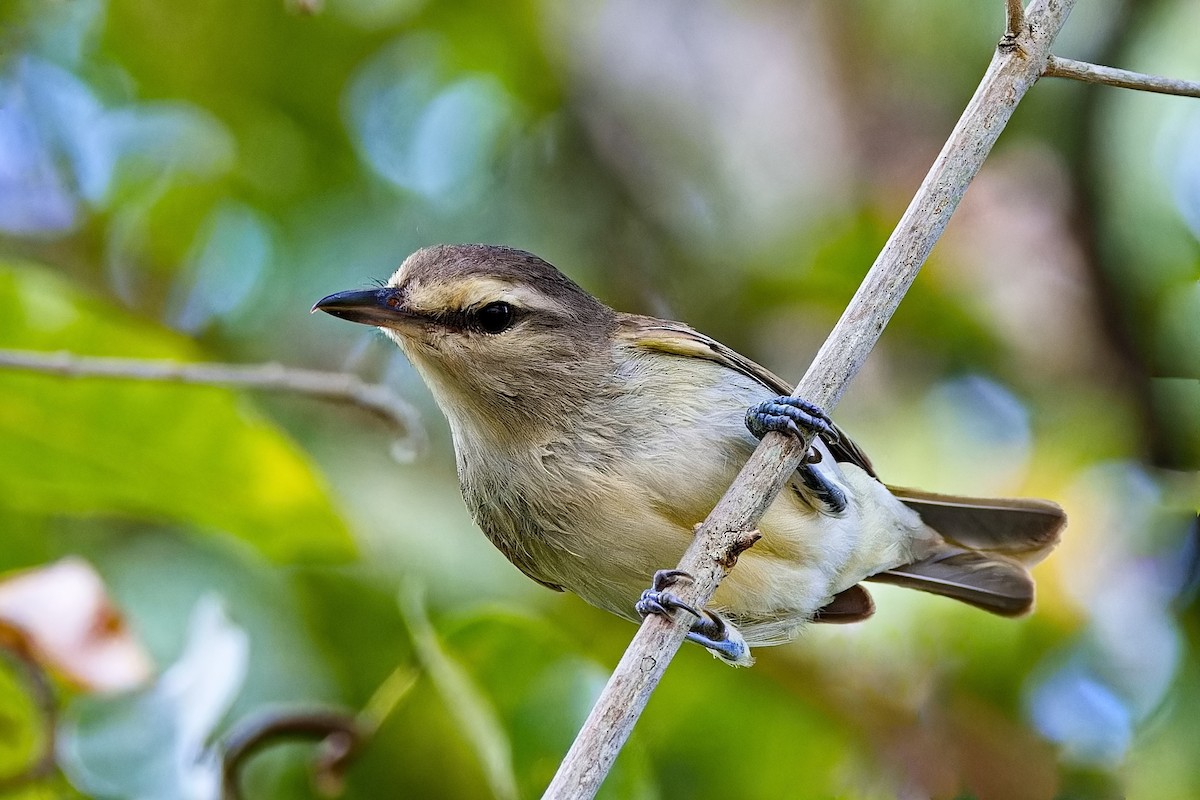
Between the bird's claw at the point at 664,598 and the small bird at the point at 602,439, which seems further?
the small bird at the point at 602,439

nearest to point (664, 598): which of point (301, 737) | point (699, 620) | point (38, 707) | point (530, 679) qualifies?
point (699, 620)

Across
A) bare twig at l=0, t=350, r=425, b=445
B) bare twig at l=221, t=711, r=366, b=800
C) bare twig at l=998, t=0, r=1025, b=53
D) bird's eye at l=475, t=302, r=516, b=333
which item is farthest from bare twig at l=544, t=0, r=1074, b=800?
bare twig at l=0, t=350, r=425, b=445

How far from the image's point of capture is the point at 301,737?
2.75m

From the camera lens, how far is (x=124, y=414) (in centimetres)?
314

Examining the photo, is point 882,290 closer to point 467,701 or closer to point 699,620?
point 699,620

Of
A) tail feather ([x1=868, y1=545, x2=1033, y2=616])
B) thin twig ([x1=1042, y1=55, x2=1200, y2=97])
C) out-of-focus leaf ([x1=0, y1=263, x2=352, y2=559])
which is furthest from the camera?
tail feather ([x1=868, y1=545, x2=1033, y2=616])

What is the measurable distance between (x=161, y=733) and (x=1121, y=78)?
2190 millimetres

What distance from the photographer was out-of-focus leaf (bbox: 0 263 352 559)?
3035 mm

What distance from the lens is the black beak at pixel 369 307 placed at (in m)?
2.58

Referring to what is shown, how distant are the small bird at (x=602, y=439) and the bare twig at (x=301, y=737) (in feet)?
1.75

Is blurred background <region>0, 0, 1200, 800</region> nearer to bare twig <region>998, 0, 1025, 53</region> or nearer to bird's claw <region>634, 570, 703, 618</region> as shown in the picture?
bird's claw <region>634, 570, 703, 618</region>

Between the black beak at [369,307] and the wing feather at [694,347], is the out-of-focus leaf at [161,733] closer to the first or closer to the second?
the black beak at [369,307]

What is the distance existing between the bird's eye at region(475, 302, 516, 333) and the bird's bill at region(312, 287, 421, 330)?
0.51 ft

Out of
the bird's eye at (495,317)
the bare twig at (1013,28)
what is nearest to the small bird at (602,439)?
the bird's eye at (495,317)
